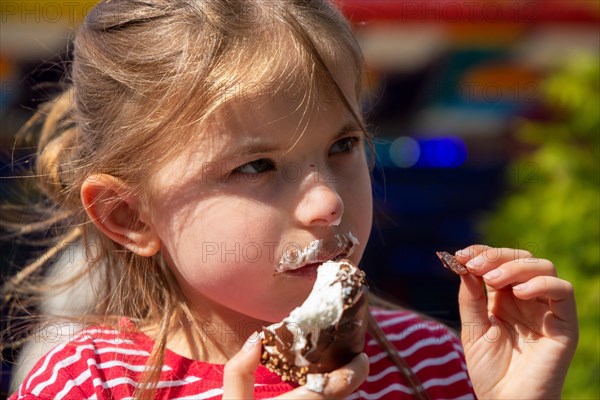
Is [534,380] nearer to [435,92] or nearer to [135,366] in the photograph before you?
[135,366]

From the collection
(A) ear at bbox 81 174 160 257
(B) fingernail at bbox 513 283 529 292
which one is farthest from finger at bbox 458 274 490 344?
(A) ear at bbox 81 174 160 257

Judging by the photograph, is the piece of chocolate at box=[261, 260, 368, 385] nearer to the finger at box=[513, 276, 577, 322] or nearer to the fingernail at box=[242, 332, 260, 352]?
the fingernail at box=[242, 332, 260, 352]

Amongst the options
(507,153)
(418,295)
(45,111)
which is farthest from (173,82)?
(507,153)

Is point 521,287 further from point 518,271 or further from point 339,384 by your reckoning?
point 339,384

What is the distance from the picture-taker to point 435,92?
662 centimetres

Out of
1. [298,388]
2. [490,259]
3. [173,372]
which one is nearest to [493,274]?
[490,259]

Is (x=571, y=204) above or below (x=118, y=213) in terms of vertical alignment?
below

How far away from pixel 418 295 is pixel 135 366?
10.4ft

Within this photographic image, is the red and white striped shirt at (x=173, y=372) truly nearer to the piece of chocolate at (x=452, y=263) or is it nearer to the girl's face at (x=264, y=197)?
the girl's face at (x=264, y=197)

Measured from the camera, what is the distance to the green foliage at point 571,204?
3.12m

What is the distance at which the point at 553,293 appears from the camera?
157 centimetres

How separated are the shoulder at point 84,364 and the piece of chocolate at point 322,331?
44 cm

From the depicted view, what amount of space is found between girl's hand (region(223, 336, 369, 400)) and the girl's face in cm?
21

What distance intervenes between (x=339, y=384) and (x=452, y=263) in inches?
15.9
